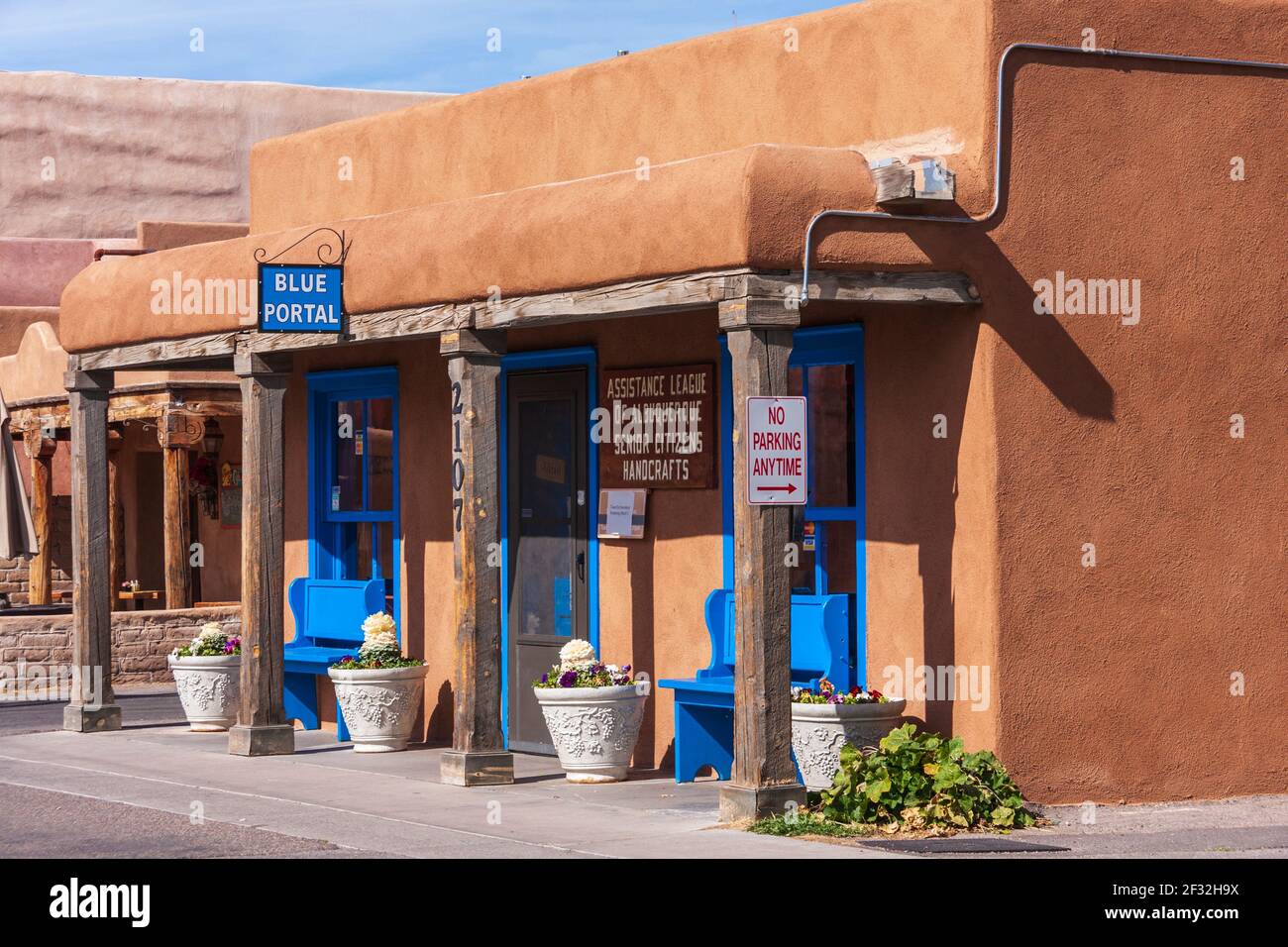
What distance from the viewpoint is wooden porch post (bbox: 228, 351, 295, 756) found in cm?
1430

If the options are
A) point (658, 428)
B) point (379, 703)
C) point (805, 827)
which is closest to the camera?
point (805, 827)

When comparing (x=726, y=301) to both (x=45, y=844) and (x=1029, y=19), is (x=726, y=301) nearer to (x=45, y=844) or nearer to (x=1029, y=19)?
(x=1029, y=19)

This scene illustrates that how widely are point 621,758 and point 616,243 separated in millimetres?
3239

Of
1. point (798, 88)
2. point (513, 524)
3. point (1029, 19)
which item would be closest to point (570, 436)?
point (513, 524)

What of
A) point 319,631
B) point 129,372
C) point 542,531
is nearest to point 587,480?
point 542,531

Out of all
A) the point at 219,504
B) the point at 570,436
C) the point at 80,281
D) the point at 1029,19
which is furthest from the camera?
the point at 219,504

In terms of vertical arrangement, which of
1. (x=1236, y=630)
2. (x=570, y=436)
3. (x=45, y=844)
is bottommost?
(x=45, y=844)

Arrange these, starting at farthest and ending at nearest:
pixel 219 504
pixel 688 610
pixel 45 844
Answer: pixel 219 504, pixel 688 610, pixel 45 844

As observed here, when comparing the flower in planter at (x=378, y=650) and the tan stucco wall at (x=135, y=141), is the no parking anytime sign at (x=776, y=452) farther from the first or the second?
the tan stucco wall at (x=135, y=141)

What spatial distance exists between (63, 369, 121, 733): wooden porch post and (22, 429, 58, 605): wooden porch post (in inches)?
363

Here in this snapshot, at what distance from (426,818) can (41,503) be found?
16.9 metres

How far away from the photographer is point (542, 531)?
558 inches

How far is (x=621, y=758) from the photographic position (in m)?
12.7

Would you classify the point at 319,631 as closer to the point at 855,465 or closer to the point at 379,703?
the point at 379,703
